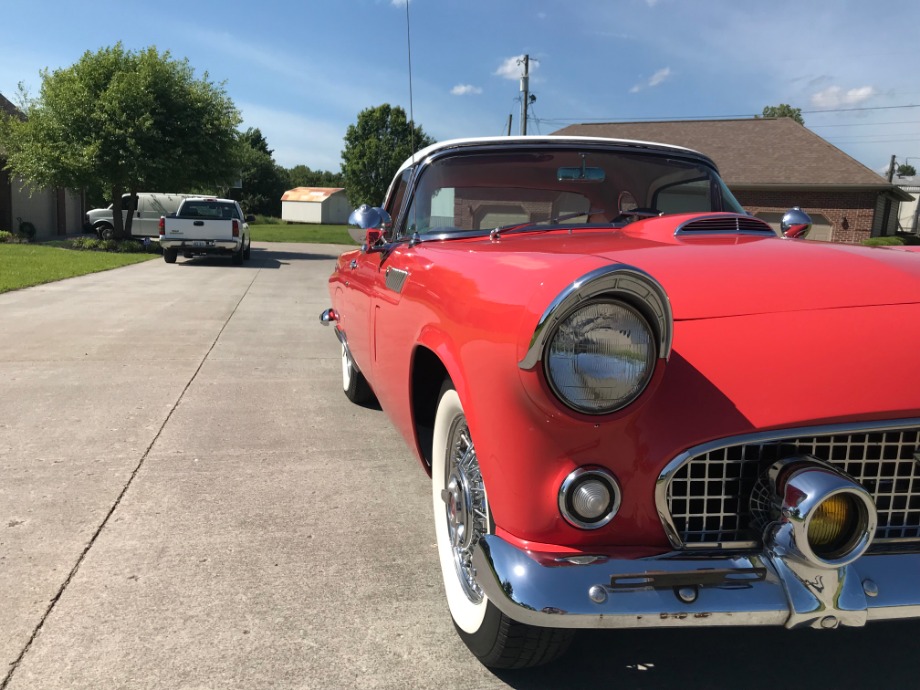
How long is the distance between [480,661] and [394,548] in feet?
2.94

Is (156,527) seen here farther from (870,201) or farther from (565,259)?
(870,201)

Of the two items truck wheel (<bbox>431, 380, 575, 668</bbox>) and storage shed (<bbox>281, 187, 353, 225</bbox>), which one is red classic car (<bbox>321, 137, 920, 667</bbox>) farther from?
storage shed (<bbox>281, 187, 353, 225</bbox>)

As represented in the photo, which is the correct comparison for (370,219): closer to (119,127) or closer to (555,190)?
(555,190)

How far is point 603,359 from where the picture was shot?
1.70 metres

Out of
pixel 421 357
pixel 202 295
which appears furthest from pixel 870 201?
pixel 421 357

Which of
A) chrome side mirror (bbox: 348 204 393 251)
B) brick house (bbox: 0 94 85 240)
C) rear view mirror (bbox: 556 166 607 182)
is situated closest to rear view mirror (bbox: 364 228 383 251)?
chrome side mirror (bbox: 348 204 393 251)

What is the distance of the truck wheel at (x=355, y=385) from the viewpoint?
5.14 meters

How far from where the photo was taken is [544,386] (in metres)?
1.69

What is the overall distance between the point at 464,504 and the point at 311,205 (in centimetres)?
6679

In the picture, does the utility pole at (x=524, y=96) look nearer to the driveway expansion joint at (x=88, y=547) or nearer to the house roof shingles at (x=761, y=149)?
the house roof shingles at (x=761, y=149)

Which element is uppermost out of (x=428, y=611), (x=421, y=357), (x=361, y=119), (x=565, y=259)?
(x=361, y=119)

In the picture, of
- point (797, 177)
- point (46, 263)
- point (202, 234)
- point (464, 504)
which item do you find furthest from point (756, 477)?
point (797, 177)

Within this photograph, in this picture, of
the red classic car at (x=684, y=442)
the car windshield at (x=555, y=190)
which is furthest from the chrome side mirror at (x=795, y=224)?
the red classic car at (x=684, y=442)

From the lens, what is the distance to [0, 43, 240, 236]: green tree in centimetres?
1917
